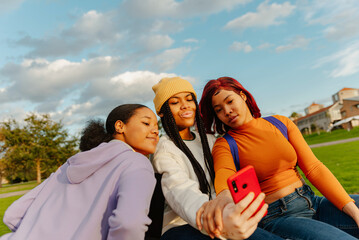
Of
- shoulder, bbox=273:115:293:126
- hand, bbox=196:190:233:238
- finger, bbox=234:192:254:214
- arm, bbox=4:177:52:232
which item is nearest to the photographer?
finger, bbox=234:192:254:214

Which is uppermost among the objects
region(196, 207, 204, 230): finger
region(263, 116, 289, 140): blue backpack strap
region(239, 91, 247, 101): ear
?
region(239, 91, 247, 101): ear

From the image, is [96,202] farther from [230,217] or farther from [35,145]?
[35,145]

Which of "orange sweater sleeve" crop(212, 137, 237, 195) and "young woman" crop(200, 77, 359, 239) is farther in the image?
"young woman" crop(200, 77, 359, 239)

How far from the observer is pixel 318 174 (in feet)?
7.66

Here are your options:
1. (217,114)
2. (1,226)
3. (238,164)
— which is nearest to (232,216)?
(238,164)

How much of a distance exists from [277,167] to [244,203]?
127cm

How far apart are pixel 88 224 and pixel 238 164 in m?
1.30

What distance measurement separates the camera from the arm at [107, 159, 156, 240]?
4.62ft

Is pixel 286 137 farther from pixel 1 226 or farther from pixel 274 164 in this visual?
pixel 1 226

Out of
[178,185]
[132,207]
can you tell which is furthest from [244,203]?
[178,185]

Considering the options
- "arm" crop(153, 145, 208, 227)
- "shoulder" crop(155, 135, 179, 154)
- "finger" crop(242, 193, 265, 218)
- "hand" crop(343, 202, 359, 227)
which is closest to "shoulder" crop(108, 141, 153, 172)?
"arm" crop(153, 145, 208, 227)

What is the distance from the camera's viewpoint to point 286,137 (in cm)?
246

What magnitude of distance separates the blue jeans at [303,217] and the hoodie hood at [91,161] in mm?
1289

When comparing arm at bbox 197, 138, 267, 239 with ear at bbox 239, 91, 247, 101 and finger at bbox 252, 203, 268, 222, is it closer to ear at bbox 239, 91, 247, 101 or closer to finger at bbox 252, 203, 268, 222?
finger at bbox 252, 203, 268, 222
